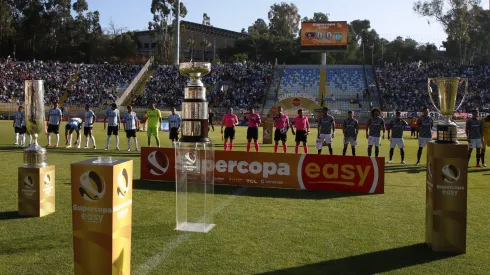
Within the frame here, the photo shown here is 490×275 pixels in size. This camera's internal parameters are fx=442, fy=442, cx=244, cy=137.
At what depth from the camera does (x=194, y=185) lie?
6.43 m

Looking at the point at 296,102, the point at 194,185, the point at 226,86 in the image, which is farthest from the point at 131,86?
the point at 194,185

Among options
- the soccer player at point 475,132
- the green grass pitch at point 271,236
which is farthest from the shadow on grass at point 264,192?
the soccer player at point 475,132

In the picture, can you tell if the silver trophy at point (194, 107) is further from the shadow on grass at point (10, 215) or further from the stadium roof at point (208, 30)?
the stadium roof at point (208, 30)

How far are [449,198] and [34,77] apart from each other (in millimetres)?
49941

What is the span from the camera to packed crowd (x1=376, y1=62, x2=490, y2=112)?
42031 mm

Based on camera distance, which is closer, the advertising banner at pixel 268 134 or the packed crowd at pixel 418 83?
the advertising banner at pixel 268 134

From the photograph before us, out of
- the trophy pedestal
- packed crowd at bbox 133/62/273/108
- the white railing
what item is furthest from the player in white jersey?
packed crowd at bbox 133/62/273/108

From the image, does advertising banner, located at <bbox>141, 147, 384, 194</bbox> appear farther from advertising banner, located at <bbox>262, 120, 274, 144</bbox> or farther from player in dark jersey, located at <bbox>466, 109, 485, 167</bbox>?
advertising banner, located at <bbox>262, 120, 274, 144</bbox>

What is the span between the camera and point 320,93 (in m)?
46.9

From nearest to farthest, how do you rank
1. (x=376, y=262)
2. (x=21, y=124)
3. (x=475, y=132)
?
(x=376, y=262), (x=475, y=132), (x=21, y=124)

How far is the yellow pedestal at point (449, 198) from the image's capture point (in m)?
5.57

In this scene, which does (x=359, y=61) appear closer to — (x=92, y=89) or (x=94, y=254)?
(x=92, y=89)

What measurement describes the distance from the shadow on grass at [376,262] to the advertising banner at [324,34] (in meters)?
45.0

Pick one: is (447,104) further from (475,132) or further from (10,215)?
(475,132)
